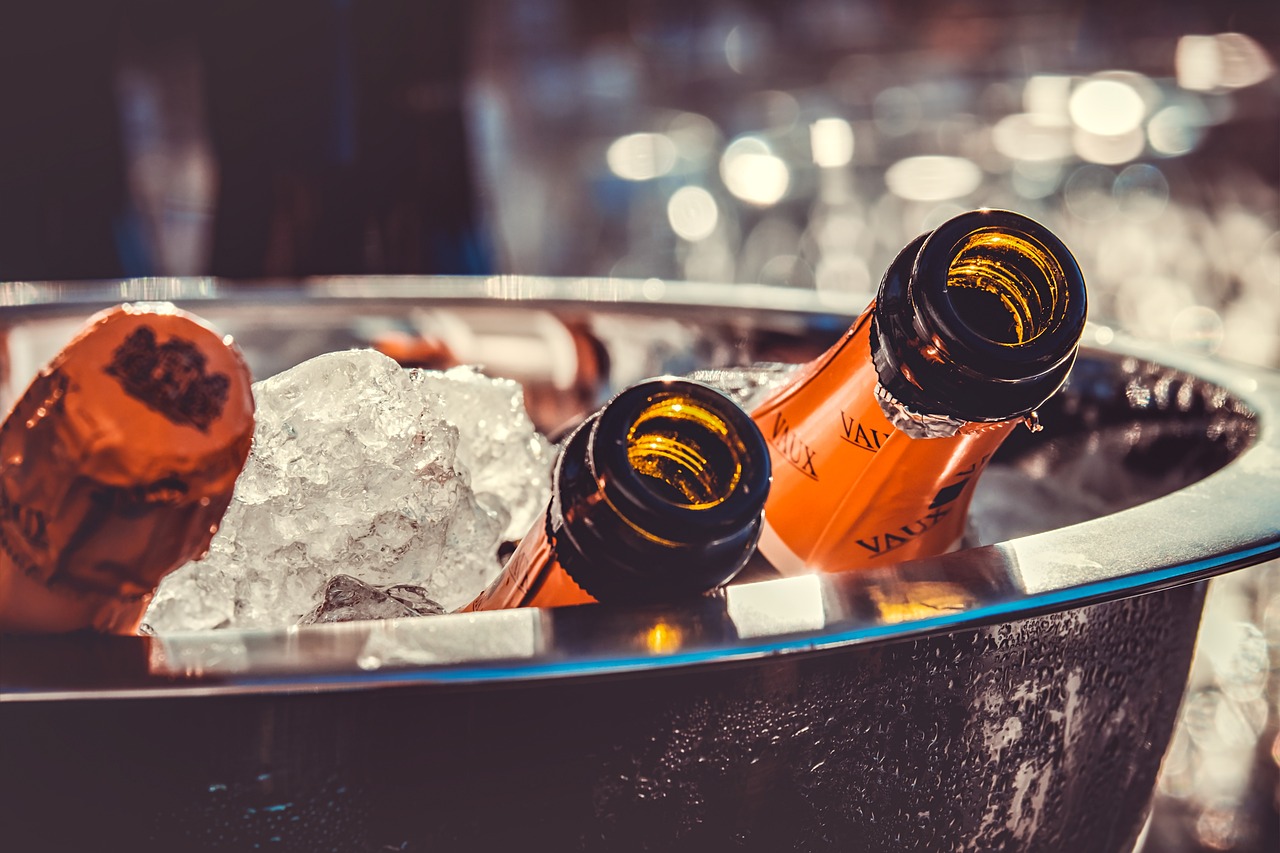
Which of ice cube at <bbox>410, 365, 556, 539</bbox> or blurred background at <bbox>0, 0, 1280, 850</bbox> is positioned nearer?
ice cube at <bbox>410, 365, 556, 539</bbox>

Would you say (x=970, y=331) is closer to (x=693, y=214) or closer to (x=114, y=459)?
(x=114, y=459)

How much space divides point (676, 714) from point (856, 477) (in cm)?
29

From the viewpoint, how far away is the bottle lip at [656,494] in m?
0.34

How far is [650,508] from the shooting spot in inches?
13.3

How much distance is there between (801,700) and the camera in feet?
0.92

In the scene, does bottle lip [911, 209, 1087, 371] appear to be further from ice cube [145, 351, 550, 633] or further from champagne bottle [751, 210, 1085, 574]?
ice cube [145, 351, 550, 633]

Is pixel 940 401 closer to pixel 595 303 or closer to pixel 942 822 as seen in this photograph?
pixel 942 822

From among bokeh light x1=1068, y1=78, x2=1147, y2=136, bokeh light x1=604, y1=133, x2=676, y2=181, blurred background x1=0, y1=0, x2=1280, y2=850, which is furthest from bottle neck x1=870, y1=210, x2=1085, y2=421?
bokeh light x1=604, y1=133, x2=676, y2=181

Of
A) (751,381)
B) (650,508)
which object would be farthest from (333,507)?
(751,381)

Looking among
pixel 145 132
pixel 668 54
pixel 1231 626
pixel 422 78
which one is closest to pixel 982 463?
pixel 422 78

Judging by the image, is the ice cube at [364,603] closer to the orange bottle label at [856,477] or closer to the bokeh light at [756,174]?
the orange bottle label at [856,477]

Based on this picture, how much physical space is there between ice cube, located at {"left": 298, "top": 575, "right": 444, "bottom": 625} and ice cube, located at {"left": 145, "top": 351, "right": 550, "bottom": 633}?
35 millimetres

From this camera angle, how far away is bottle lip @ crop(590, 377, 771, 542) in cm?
34

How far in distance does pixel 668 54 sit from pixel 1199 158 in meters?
1.50
